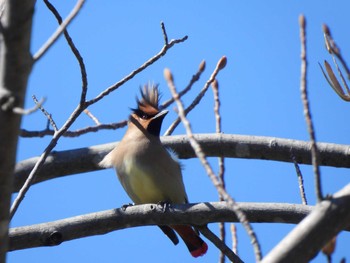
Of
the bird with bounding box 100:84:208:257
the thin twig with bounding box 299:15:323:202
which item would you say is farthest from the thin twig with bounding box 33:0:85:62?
the bird with bounding box 100:84:208:257

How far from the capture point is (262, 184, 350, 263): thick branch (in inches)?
67.5

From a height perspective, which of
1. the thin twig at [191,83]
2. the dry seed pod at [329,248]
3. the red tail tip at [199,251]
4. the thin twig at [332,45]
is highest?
the thin twig at [332,45]

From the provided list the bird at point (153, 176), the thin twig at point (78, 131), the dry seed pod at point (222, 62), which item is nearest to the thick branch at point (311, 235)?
the thin twig at point (78, 131)

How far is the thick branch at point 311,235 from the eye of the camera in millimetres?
1714

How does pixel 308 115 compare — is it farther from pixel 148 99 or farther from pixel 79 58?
pixel 148 99

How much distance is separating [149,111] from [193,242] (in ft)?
3.22

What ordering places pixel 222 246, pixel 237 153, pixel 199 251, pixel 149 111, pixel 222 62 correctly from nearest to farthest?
pixel 222 246 → pixel 222 62 → pixel 237 153 → pixel 199 251 → pixel 149 111

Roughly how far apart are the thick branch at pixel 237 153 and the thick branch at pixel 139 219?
713mm

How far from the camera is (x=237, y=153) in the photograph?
3953 millimetres

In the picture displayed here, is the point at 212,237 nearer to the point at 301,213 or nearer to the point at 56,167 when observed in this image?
the point at 301,213

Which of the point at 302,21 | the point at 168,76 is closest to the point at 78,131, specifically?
the point at 168,76

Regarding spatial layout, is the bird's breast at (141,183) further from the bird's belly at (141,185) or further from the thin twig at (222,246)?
the thin twig at (222,246)

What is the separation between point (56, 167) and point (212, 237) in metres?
1.22

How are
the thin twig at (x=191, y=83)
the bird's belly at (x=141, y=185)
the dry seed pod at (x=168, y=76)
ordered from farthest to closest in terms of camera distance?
1. the bird's belly at (x=141, y=185)
2. the thin twig at (x=191, y=83)
3. the dry seed pod at (x=168, y=76)
